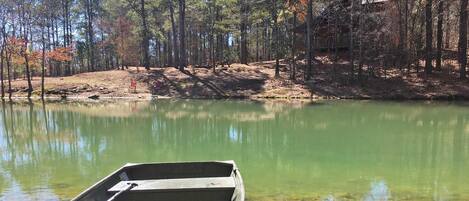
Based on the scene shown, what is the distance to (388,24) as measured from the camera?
34375 mm

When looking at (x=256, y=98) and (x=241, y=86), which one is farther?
(x=241, y=86)

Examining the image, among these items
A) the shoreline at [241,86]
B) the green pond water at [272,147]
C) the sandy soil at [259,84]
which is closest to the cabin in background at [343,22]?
the sandy soil at [259,84]

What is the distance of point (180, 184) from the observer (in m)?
8.58

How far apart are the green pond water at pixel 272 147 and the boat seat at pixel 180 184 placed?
0.89 m

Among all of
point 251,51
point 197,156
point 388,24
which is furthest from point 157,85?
point 251,51

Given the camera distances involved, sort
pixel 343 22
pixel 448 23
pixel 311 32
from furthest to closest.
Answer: pixel 343 22, pixel 311 32, pixel 448 23

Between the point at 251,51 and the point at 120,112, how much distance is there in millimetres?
44492

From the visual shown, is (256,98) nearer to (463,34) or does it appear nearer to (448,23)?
(463,34)

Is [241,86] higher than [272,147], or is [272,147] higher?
[241,86]

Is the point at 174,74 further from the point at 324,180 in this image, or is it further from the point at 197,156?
the point at 324,180

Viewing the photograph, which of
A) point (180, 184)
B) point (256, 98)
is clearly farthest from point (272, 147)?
point (256, 98)

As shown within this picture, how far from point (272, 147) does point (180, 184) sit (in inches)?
268

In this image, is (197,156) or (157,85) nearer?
(197,156)

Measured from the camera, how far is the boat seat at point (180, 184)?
26.3 feet
